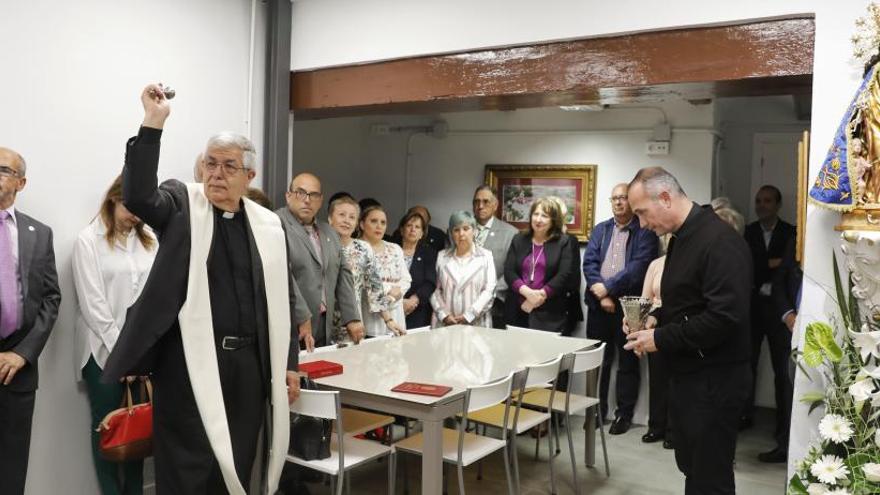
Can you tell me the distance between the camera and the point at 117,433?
3.06m

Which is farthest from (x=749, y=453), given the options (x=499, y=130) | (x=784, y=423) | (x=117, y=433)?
(x=117, y=433)

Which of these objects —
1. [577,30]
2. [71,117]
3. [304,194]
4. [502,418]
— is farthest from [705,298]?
[71,117]

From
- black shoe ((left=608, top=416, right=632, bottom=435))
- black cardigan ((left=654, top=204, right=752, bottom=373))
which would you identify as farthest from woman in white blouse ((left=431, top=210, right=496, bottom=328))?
black cardigan ((left=654, top=204, right=752, bottom=373))

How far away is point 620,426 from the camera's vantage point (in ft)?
17.2

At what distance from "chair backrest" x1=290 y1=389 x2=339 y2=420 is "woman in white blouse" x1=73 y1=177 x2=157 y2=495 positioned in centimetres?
105

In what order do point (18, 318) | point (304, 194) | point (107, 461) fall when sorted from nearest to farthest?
1. point (18, 318)
2. point (107, 461)
3. point (304, 194)

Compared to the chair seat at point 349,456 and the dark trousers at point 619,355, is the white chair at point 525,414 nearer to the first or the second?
the chair seat at point 349,456

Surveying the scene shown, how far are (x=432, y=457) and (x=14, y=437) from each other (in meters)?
1.75

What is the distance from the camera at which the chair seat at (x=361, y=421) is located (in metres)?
3.40

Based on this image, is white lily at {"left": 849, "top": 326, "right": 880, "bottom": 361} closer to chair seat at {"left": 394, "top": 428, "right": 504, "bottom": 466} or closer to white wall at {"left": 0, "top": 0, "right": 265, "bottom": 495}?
chair seat at {"left": 394, "top": 428, "right": 504, "bottom": 466}

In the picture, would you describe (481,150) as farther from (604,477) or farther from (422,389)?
(422,389)

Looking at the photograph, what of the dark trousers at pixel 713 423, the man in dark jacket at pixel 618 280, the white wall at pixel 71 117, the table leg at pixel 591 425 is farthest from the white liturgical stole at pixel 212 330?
the man in dark jacket at pixel 618 280

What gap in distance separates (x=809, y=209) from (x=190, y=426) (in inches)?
99.7

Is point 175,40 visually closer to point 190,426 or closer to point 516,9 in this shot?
point 516,9
